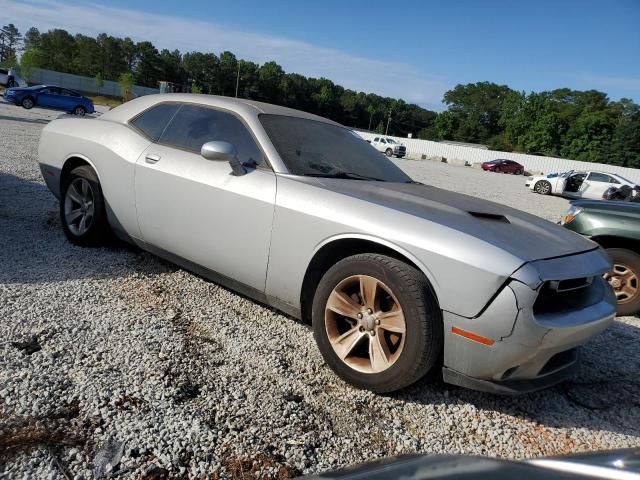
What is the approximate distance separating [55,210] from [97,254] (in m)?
1.85

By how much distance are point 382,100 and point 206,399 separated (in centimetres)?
14243

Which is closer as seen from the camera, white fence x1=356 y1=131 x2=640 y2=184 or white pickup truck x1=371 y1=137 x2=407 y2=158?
white pickup truck x1=371 y1=137 x2=407 y2=158

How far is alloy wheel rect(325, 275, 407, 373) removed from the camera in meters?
2.61

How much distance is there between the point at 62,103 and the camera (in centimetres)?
2812

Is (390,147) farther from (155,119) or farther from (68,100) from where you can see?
(155,119)

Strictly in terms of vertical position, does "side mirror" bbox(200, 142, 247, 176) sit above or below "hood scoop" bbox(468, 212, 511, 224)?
above

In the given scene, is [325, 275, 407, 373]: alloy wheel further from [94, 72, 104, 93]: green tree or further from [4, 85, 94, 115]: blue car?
[94, 72, 104, 93]: green tree

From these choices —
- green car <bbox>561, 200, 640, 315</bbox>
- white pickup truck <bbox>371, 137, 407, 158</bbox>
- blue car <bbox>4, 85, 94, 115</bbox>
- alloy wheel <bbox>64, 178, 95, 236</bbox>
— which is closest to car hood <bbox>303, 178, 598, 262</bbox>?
green car <bbox>561, 200, 640, 315</bbox>

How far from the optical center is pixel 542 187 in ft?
76.9

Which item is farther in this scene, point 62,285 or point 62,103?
point 62,103

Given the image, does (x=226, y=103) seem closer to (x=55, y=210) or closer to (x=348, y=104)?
(x=55, y=210)

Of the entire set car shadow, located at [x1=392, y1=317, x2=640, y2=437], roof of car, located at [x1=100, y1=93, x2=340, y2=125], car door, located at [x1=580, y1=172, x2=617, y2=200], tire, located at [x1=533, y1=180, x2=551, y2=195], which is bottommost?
tire, located at [x1=533, y1=180, x2=551, y2=195]

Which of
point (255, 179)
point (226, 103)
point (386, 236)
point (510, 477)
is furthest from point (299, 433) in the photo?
point (226, 103)

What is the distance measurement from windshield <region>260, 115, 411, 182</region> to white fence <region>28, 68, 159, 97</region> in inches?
2602
